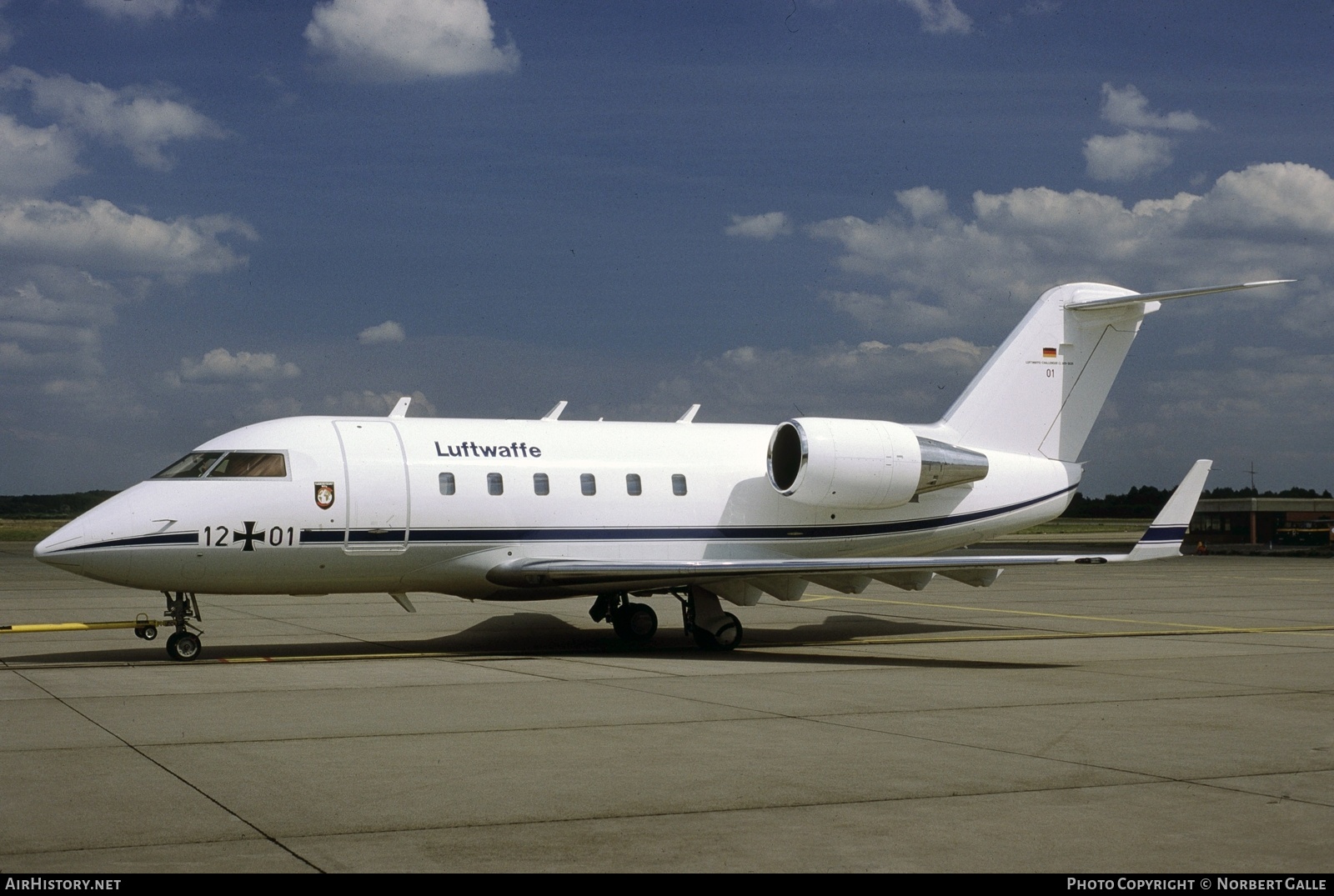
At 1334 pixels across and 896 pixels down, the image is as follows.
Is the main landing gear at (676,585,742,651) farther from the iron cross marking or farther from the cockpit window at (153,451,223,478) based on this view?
the cockpit window at (153,451,223,478)

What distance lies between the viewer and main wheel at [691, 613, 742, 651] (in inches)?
734

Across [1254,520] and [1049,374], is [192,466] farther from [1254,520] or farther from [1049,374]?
[1254,520]

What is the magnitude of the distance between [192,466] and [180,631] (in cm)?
209

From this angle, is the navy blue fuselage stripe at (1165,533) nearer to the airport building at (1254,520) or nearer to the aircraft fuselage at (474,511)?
the aircraft fuselage at (474,511)

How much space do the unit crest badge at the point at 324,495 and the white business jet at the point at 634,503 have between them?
23mm

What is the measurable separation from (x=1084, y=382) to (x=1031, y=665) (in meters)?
7.24

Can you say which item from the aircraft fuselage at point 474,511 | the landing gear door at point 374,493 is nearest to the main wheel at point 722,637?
the aircraft fuselage at point 474,511

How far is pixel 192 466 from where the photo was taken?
16.8m

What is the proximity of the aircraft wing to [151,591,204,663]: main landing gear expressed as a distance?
151 inches

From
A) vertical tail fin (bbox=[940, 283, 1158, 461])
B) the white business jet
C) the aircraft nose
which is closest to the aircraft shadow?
the white business jet

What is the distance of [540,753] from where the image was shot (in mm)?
9992

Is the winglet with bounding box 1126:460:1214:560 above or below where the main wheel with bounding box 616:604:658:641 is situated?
above
